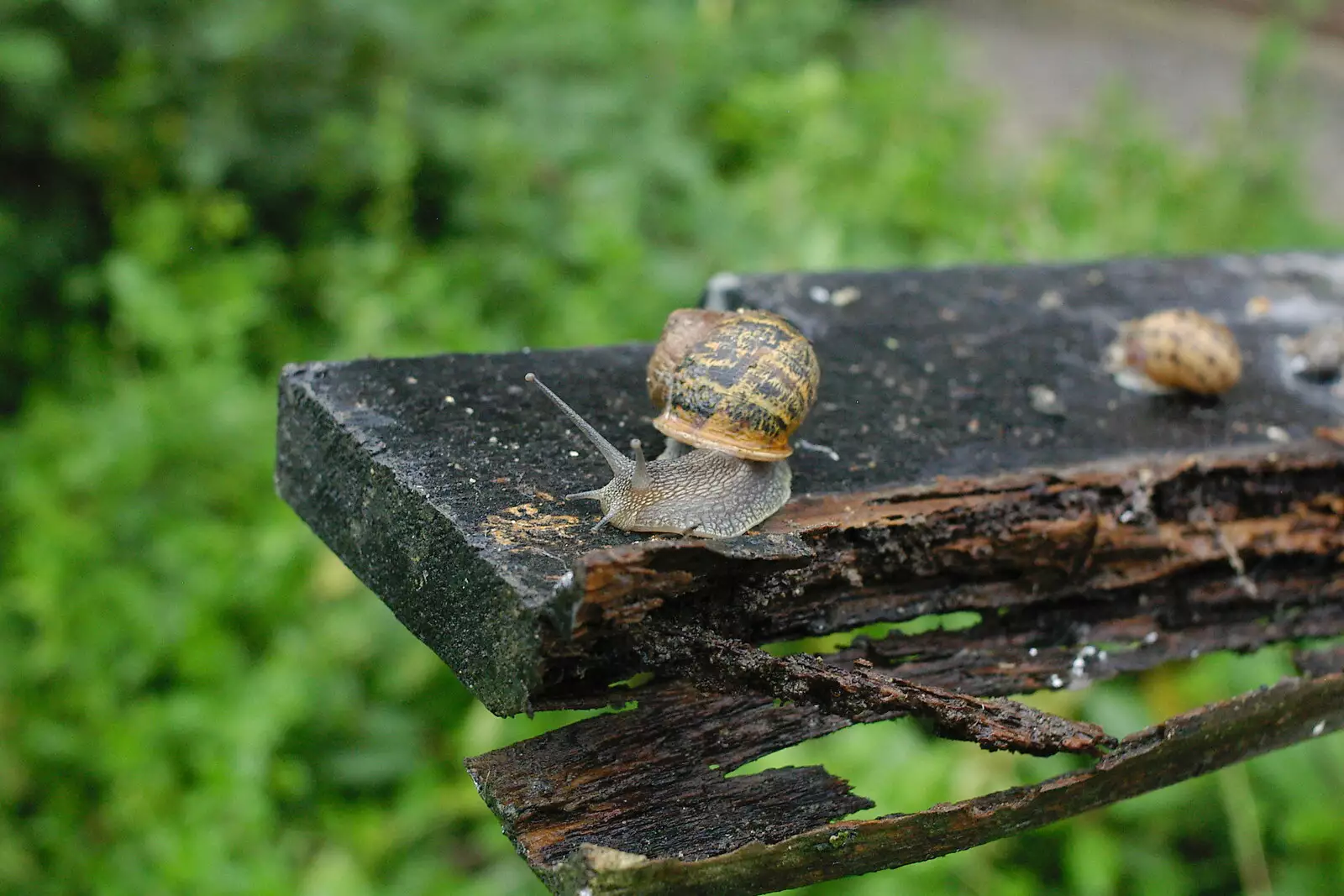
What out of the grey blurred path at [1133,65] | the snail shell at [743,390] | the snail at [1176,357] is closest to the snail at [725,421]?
the snail shell at [743,390]

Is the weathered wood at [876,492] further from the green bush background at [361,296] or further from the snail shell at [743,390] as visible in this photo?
the green bush background at [361,296]

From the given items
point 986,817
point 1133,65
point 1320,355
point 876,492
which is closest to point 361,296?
point 876,492

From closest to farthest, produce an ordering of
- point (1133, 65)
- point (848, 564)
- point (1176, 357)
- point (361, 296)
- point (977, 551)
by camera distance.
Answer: point (848, 564), point (977, 551), point (1176, 357), point (361, 296), point (1133, 65)

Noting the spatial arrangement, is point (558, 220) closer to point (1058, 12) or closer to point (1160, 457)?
point (1160, 457)

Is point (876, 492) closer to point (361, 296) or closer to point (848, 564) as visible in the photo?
point (848, 564)

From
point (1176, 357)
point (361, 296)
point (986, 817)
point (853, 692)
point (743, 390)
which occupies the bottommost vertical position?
point (361, 296)

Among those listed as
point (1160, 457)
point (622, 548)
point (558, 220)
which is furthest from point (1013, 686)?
point (558, 220)
